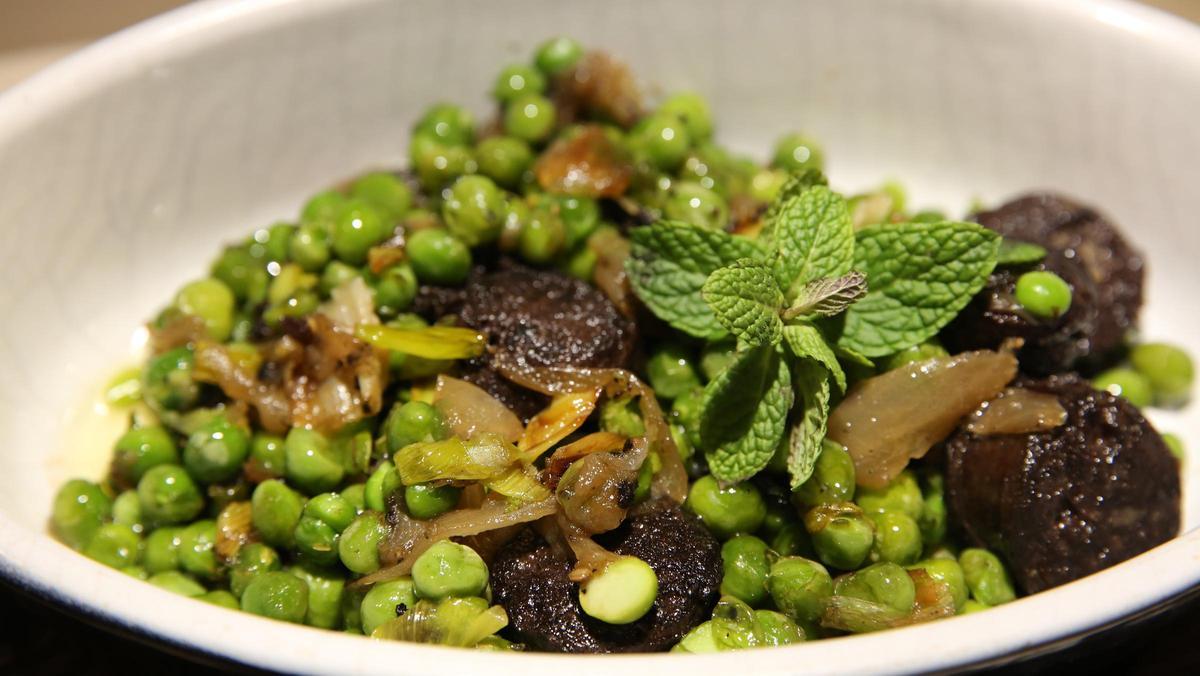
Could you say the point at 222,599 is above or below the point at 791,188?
below

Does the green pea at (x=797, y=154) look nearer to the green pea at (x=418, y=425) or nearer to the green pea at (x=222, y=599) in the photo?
the green pea at (x=418, y=425)

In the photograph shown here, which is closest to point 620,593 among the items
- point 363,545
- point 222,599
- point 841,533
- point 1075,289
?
point 841,533

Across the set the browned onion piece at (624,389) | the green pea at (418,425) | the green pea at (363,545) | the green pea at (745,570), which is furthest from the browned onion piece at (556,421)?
the green pea at (745,570)

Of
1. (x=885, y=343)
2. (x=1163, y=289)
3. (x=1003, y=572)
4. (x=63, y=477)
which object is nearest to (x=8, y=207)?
(x=63, y=477)

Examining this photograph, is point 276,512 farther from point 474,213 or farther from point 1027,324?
point 1027,324

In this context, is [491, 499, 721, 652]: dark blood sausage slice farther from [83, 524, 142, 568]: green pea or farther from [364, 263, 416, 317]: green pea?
[83, 524, 142, 568]: green pea

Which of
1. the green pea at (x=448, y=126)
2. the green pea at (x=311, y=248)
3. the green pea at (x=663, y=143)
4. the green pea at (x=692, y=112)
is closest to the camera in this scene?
the green pea at (x=311, y=248)
